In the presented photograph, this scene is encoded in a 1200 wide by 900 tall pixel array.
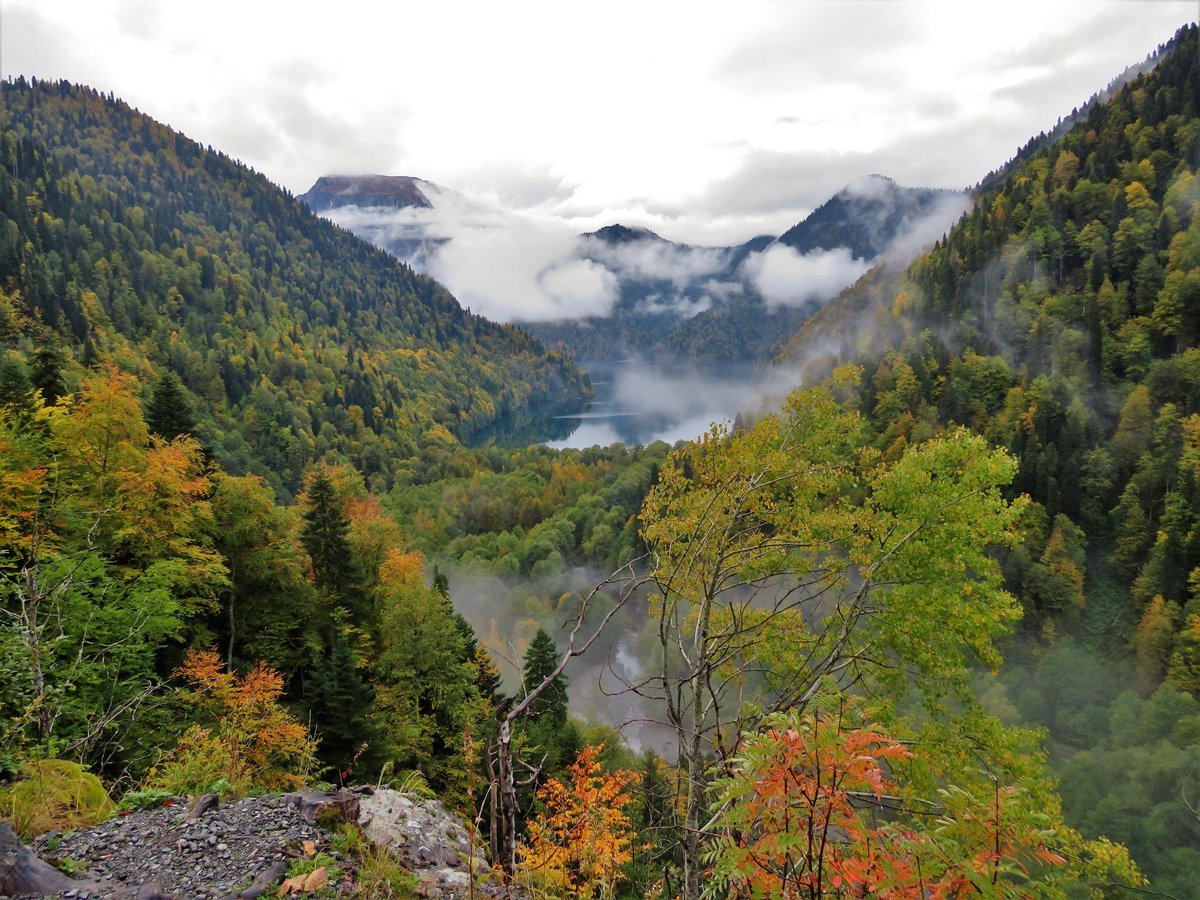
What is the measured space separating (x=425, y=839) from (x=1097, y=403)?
93.3 meters

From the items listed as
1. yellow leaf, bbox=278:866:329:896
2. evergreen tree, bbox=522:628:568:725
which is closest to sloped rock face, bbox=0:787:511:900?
yellow leaf, bbox=278:866:329:896

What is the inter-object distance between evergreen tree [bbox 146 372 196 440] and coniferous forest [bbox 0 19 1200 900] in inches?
4.7

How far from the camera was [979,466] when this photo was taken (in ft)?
28.8

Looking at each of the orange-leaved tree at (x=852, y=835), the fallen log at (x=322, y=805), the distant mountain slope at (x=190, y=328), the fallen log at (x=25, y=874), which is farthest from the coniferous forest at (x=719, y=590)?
the distant mountain slope at (x=190, y=328)

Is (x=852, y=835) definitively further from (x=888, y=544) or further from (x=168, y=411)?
(x=168, y=411)

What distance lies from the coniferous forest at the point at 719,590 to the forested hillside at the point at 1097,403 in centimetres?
42

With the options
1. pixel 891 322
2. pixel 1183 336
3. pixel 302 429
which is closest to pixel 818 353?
pixel 891 322

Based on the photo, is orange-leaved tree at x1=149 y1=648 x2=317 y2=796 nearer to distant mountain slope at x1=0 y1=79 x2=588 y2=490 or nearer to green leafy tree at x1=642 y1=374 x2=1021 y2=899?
green leafy tree at x1=642 y1=374 x2=1021 y2=899

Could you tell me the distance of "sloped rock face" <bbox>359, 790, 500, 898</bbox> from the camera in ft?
23.4

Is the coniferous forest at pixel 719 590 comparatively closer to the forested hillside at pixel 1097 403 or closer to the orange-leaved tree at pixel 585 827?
the orange-leaved tree at pixel 585 827

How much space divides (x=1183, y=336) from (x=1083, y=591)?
136ft

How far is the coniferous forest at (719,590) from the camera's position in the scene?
570 cm

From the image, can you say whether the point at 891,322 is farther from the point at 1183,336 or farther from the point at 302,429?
the point at 302,429

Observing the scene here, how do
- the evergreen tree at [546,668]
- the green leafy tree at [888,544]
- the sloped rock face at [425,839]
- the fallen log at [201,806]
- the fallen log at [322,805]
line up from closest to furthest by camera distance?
1. the fallen log at [201,806]
2. the sloped rock face at [425,839]
3. the fallen log at [322,805]
4. the green leafy tree at [888,544]
5. the evergreen tree at [546,668]
